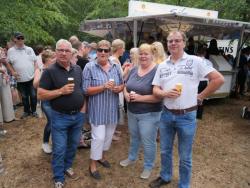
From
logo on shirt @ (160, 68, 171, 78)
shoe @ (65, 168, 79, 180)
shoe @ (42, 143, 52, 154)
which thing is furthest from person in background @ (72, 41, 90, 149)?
logo on shirt @ (160, 68, 171, 78)

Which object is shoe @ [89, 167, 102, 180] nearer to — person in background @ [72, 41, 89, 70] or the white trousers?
the white trousers

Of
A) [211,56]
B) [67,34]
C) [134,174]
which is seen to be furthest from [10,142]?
[67,34]

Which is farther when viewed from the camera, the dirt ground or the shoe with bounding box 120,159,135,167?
the shoe with bounding box 120,159,135,167

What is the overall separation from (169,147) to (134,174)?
0.92 meters

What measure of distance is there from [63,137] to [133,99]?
1.04 m

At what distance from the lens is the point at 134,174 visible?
423 cm

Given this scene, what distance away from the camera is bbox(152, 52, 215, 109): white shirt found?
318cm

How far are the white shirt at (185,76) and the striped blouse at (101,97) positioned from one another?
87cm

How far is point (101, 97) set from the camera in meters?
3.85

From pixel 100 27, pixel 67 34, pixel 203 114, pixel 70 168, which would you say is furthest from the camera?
pixel 67 34

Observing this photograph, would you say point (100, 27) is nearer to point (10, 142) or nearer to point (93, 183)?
point (10, 142)

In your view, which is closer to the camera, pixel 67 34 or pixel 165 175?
pixel 165 175

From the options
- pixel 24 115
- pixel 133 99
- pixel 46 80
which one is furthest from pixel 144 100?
pixel 24 115

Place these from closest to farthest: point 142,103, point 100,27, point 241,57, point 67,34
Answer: point 142,103, point 100,27, point 241,57, point 67,34
